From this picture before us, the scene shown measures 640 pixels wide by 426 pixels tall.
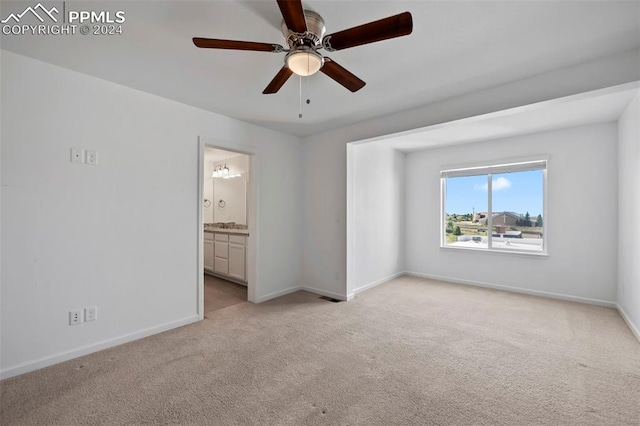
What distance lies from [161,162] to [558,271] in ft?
18.4

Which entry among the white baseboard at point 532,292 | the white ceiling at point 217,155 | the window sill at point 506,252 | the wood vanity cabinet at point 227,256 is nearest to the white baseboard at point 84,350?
the wood vanity cabinet at point 227,256

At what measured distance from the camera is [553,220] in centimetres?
426

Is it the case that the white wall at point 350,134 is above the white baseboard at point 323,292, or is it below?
above

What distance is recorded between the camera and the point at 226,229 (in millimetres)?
5523

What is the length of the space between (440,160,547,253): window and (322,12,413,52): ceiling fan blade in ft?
13.7

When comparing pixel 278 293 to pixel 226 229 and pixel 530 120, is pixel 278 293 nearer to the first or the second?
pixel 226 229

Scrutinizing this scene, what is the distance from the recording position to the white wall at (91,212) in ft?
7.27

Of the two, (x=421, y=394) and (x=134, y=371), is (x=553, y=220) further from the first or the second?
(x=134, y=371)

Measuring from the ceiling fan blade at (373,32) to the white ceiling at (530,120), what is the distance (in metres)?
1.90

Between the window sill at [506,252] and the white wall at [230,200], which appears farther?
the white wall at [230,200]

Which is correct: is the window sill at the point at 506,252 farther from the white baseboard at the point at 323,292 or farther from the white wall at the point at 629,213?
the white baseboard at the point at 323,292

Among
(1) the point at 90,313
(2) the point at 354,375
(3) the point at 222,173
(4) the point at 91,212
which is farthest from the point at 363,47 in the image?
(3) the point at 222,173

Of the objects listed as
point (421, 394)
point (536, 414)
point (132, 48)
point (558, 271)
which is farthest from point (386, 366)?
point (558, 271)

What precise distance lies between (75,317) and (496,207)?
5859 mm
